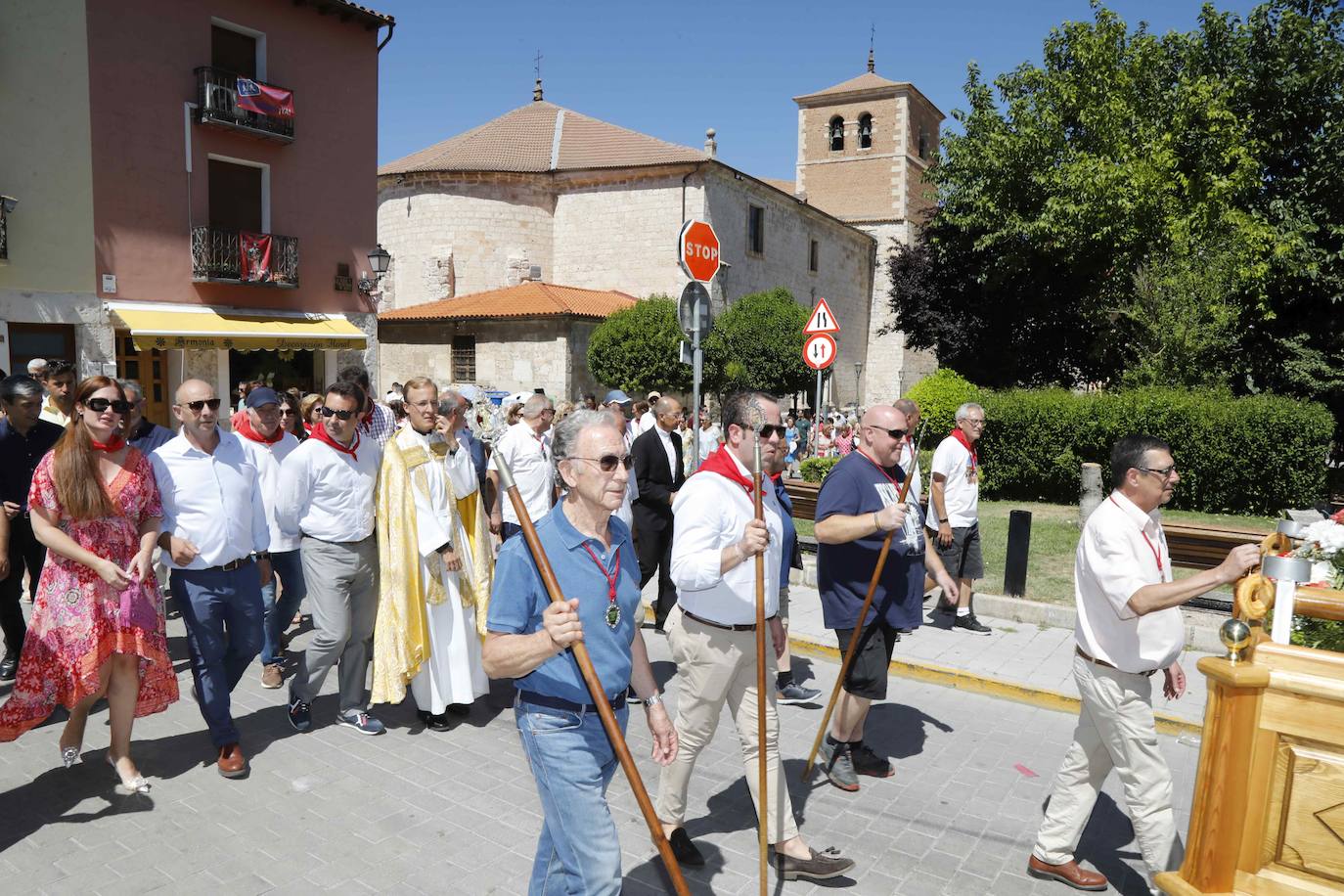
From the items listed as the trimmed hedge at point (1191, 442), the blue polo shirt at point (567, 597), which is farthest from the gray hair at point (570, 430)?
the trimmed hedge at point (1191, 442)

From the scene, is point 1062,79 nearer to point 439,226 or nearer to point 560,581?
point 439,226

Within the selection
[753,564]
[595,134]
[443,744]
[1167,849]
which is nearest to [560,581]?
[753,564]

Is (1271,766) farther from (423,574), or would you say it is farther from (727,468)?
(423,574)

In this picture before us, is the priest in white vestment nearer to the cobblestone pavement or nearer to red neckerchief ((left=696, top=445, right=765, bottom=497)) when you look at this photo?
the cobblestone pavement

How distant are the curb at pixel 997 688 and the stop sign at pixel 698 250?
3595mm

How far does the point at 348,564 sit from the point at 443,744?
45.6 inches

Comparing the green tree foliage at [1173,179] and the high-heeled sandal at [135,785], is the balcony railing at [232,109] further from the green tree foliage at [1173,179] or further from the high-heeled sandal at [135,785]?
the green tree foliage at [1173,179]

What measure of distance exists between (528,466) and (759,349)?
2287 cm

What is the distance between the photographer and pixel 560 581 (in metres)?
2.80

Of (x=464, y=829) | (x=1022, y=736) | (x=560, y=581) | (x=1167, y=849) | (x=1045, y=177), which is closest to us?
(x=560, y=581)

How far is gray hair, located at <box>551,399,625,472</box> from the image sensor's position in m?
2.92

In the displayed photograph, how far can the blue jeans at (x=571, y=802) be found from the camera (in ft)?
8.80

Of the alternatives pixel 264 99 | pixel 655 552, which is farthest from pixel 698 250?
pixel 264 99

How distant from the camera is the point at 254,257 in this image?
18656 millimetres
